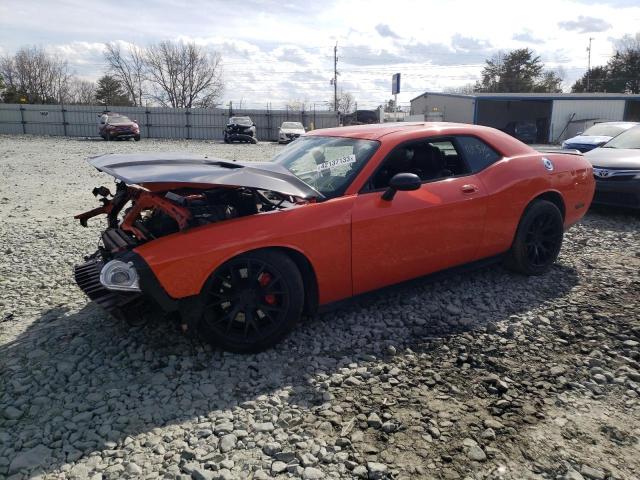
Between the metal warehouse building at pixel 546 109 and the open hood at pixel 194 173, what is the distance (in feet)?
116

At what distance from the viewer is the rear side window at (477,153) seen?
446 cm

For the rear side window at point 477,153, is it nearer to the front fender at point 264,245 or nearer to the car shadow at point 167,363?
the car shadow at point 167,363

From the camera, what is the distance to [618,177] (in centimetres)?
730

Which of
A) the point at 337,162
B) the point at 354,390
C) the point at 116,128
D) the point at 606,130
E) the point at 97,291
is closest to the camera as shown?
the point at 354,390

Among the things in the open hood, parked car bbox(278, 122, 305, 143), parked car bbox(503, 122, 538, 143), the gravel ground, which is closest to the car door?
the gravel ground

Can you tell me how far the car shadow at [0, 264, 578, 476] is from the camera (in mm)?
2693

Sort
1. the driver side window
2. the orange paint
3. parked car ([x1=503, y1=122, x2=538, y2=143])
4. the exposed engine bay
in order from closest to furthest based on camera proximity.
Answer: the orange paint < the exposed engine bay < the driver side window < parked car ([x1=503, y1=122, x2=538, y2=143])

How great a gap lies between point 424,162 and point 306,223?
142 cm

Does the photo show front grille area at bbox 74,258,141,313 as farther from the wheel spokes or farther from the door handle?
the door handle

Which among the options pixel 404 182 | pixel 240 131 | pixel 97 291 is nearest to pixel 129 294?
pixel 97 291

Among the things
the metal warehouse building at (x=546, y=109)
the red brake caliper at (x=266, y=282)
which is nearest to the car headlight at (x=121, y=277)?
the red brake caliper at (x=266, y=282)

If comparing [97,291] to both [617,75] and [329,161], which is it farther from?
[617,75]

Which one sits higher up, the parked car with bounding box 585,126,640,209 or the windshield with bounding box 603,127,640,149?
the windshield with bounding box 603,127,640,149

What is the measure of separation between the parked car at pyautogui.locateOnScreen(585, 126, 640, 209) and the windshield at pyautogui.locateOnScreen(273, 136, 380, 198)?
5.07 metres
